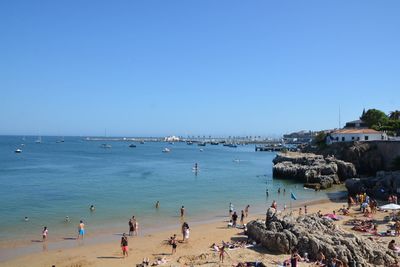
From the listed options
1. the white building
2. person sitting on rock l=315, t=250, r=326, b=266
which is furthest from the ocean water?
the white building

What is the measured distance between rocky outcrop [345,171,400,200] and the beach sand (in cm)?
1366

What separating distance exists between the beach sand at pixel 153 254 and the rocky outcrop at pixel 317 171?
996 inches

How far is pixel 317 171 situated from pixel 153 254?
3708 cm

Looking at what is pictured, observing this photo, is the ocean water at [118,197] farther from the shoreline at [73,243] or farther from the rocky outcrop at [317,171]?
the rocky outcrop at [317,171]

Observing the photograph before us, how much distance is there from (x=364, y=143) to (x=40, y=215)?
49276 millimetres

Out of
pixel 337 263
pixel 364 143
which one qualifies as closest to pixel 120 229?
pixel 337 263

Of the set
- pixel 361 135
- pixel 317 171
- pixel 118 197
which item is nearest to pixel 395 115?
pixel 361 135

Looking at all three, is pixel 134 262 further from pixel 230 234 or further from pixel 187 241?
pixel 230 234

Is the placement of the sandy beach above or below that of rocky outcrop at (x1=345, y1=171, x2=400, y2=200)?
below

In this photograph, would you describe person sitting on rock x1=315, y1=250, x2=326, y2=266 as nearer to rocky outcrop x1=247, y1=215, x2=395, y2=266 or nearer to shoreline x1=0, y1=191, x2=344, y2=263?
rocky outcrop x1=247, y1=215, x2=395, y2=266

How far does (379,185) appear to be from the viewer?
39312 millimetres

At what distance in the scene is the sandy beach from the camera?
20.1 meters

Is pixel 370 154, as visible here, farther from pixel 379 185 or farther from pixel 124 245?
pixel 124 245

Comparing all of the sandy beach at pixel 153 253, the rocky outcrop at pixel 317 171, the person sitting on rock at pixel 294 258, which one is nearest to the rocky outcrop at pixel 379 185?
the rocky outcrop at pixel 317 171
